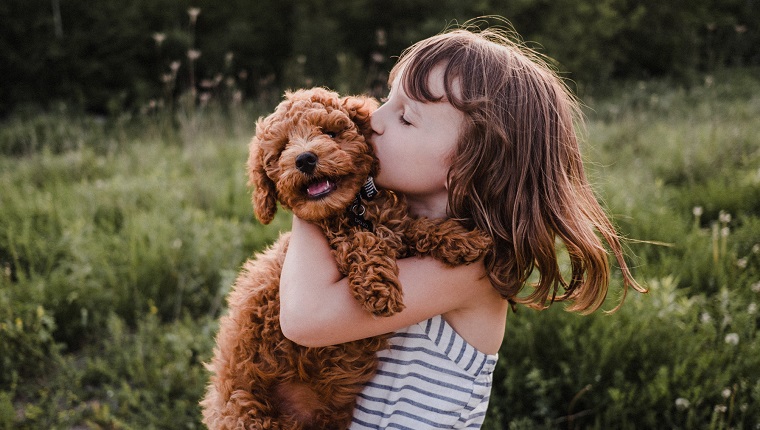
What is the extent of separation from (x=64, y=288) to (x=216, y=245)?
3.04 ft

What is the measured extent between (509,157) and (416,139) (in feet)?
0.90

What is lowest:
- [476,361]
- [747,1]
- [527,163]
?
[476,361]

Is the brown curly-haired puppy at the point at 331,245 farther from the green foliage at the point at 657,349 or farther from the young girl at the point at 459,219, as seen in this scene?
the green foliage at the point at 657,349

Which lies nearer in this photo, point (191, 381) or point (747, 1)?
point (191, 381)

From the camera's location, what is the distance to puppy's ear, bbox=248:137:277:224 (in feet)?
5.07

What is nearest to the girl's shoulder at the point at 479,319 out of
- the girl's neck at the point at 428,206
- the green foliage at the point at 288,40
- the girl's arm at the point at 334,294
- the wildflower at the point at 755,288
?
the girl's arm at the point at 334,294

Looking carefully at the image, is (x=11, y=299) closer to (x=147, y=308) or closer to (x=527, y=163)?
(x=147, y=308)

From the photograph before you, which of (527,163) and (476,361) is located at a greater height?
(527,163)

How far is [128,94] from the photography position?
13.1 metres

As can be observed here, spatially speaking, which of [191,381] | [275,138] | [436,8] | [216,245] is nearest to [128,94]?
[436,8]

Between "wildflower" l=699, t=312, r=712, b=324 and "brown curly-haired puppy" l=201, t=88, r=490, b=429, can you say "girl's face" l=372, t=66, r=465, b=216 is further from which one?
"wildflower" l=699, t=312, r=712, b=324

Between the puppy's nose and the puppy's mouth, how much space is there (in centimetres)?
5

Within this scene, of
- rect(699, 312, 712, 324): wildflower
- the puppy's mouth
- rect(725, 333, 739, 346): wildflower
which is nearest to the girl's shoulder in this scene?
the puppy's mouth

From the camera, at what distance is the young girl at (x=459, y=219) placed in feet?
4.91
